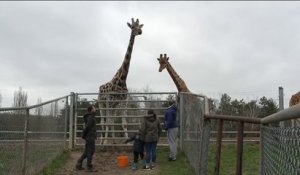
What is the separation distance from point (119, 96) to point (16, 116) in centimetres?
728

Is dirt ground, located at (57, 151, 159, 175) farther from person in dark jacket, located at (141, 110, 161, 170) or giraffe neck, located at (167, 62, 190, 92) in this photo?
giraffe neck, located at (167, 62, 190, 92)

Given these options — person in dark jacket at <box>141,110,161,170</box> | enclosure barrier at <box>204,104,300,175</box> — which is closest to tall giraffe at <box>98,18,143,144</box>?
person in dark jacket at <box>141,110,161,170</box>

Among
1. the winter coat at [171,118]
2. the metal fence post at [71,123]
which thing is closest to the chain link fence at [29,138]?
the metal fence post at [71,123]

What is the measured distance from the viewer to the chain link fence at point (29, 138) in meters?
8.55

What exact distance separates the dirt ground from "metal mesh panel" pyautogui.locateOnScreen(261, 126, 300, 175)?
7478 mm

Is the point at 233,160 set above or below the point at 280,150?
below

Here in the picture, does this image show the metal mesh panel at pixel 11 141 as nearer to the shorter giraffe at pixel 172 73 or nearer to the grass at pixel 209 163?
the grass at pixel 209 163

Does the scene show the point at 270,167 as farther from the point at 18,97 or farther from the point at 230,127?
the point at 18,97

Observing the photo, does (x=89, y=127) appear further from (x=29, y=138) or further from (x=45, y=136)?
(x=29, y=138)

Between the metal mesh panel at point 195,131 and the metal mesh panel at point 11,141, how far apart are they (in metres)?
3.38

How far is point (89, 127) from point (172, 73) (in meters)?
7.97

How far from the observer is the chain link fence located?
8.55 meters

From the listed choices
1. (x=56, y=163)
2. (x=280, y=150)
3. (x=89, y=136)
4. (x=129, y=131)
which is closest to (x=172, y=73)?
(x=129, y=131)

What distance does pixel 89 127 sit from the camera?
488 inches
